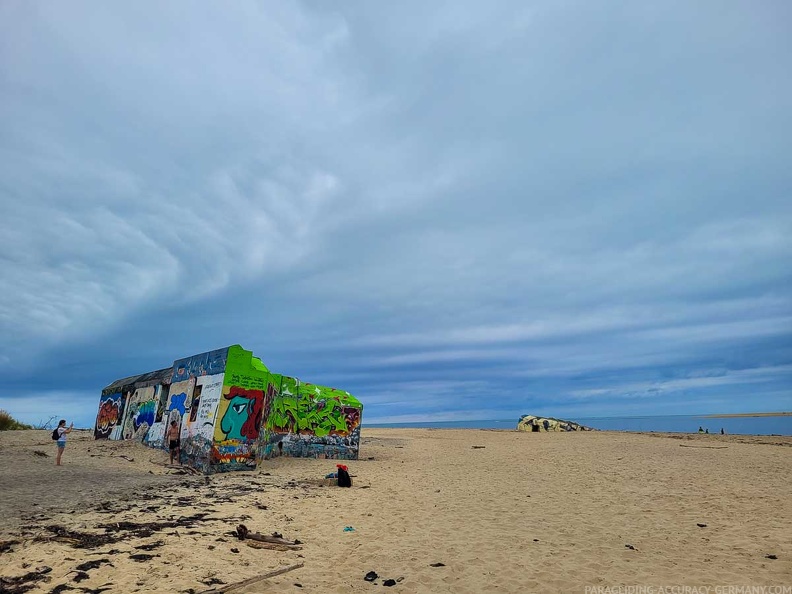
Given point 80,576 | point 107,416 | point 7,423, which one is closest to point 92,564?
point 80,576

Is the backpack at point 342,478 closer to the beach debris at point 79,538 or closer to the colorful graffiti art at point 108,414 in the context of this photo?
the beach debris at point 79,538

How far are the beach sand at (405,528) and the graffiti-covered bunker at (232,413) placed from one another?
1.48 meters

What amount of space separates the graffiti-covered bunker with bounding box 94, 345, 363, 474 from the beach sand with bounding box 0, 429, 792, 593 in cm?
148

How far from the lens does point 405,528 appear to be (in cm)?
959

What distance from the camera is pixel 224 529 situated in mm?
8812

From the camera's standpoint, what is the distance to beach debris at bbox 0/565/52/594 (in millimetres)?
5642

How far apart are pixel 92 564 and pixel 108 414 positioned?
28.8 meters

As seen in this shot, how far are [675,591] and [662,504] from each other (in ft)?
22.2

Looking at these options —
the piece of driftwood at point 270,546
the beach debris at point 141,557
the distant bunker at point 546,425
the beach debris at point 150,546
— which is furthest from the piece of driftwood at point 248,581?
the distant bunker at point 546,425

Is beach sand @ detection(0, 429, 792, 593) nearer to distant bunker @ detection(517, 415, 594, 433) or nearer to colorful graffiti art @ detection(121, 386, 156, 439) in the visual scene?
colorful graffiti art @ detection(121, 386, 156, 439)

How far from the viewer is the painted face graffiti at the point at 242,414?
17391 mm

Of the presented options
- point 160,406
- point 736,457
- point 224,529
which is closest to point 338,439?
point 160,406

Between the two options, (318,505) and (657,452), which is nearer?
(318,505)

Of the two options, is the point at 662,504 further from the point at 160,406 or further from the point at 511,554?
the point at 160,406
